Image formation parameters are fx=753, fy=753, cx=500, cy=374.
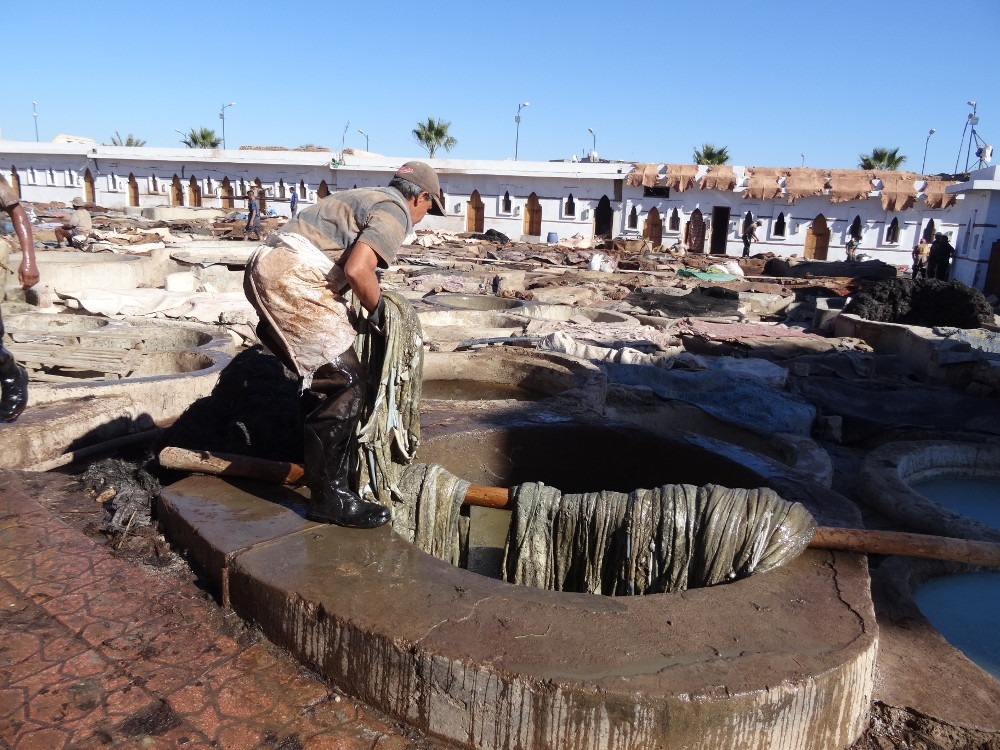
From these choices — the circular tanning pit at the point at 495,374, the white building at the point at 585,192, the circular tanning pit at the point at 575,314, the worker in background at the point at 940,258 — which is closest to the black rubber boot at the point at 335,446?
the circular tanning pit at the point at 495,374

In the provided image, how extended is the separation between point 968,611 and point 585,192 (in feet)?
92.1

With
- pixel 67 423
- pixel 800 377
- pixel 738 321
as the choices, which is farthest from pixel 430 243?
pixel 67 423

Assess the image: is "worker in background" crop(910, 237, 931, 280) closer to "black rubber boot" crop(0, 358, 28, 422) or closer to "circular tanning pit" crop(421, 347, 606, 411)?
"circular tanning pit" crop(421, 347, 606, 411)

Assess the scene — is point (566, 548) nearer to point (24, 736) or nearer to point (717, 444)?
point (717, 444)

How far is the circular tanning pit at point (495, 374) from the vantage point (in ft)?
22.0

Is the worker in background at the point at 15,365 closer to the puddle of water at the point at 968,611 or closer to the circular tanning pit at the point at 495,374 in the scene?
the circular tanning pit at the point at 495,374

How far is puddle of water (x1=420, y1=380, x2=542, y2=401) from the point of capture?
6.80 m

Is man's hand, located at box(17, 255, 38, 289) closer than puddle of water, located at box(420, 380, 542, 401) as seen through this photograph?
Yes

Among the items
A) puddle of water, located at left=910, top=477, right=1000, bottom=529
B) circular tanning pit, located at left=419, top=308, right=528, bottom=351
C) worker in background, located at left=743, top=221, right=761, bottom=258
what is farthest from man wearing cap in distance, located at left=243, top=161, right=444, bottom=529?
worker in background, located at left=743, top=221, right=761, bottom=258

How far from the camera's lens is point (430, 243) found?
1024 inches

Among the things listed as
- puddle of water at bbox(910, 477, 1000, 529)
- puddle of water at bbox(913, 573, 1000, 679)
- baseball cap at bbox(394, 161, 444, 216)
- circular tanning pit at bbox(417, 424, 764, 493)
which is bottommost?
puddle of water at bbox(910, 477, 1000, 529)

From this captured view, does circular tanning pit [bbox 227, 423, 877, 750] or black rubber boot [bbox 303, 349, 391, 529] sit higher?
black rubber boot [bbox 303, 349, 391, 529]

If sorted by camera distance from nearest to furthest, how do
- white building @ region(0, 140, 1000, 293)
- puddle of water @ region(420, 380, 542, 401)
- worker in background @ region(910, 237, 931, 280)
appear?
puddle of water @ region(420, 380, 542, 401) < worker in background @ region(910, 237, 931, 280) < white building @ region(0, 140, 1000, 293)

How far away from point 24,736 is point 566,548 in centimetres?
191
